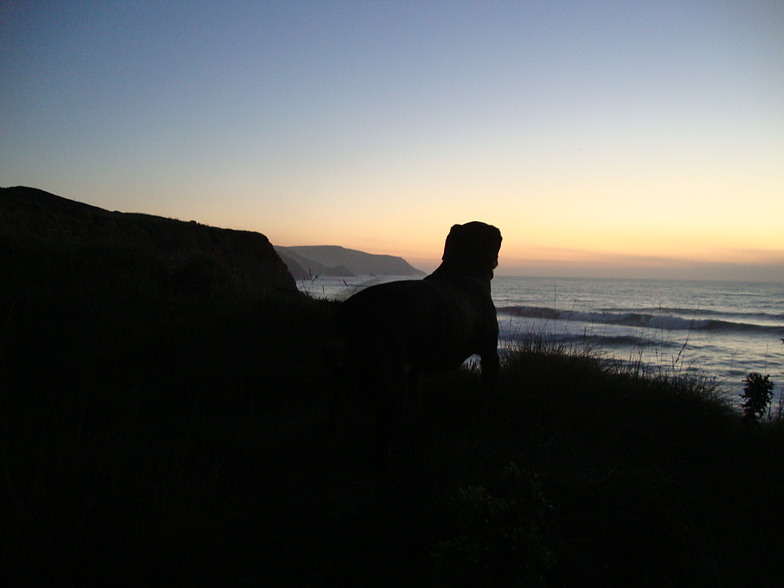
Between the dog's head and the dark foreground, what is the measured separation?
3.76 feet

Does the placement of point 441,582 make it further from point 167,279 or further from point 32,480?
point 167,279

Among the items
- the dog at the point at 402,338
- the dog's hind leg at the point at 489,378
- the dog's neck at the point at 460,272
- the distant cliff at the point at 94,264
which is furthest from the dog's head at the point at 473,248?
the distant cliff at the point at 94,264

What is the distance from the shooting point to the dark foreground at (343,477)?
171cm

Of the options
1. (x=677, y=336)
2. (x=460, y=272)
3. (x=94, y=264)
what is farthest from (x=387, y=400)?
(x=677, y=336)

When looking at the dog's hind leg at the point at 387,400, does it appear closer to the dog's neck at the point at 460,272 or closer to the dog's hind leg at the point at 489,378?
the dog's hind leg at the point at 489,378

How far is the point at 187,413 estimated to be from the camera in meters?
3.33

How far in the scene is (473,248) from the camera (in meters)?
3.96

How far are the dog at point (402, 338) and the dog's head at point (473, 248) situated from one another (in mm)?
348

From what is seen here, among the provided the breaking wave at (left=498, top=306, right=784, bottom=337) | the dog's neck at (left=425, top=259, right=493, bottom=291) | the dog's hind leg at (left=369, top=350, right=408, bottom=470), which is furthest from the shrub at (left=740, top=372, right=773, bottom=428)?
the breaking wave at (left=498, top=306, right=784, bottom=337)

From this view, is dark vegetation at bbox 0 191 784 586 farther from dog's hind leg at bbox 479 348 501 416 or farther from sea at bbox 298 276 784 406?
sea at bbox 298 276 784 406

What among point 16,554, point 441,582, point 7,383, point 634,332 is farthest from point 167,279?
point 634,332

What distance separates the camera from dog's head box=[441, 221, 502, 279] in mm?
3910

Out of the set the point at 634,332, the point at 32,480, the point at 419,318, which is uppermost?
the point at 419,318

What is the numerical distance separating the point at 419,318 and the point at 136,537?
67.5 inches
